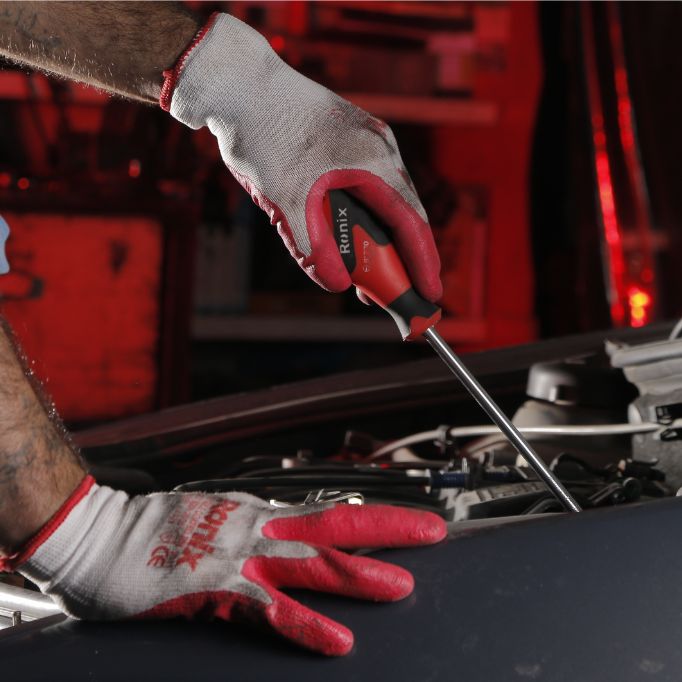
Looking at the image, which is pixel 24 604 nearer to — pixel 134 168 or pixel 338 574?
pixel 338 574

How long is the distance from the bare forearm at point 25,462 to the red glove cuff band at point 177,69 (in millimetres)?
310

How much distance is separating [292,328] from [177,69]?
202cm

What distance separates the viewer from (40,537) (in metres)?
0.58

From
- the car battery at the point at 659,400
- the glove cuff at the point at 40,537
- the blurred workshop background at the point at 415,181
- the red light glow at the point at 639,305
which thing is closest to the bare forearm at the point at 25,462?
the glove cuff at the point at 40,537

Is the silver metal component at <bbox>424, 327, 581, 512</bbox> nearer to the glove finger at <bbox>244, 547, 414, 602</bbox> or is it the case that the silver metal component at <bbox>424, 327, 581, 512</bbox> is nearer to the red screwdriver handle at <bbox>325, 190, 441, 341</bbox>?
the red screwdriver handle at <bbox>325, 190, 441, 341</bbox>

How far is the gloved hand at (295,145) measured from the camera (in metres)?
0.78

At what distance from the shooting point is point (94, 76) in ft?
2.88

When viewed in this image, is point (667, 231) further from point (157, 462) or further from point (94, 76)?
point (94, 76)

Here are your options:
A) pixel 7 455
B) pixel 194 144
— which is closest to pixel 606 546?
pixel 7 455

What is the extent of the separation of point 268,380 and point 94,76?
83.6 inches

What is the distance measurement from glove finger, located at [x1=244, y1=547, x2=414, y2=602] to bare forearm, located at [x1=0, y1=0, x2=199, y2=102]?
19.1 inches

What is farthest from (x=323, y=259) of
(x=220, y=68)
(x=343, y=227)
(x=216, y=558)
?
(x=216, y=558)

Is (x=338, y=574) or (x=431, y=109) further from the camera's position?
(x=431, y=109)

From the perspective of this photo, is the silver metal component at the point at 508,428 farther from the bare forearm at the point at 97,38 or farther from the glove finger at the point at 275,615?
the bare forearm at the point at 97,38
